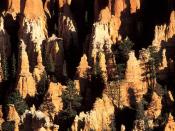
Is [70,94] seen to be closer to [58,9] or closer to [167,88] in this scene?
[167,88]

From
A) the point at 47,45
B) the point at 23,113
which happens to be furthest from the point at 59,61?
the point at 23,113

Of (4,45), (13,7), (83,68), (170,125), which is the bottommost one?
(170,125)

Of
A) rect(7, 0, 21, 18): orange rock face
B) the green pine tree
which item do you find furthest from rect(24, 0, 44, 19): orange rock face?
the green pine tree

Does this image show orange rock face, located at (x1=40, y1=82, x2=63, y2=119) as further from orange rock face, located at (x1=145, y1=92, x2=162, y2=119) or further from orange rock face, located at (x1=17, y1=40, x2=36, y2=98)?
orange rock face, located at (x1=145, y1=92, x2=162, y2=119)

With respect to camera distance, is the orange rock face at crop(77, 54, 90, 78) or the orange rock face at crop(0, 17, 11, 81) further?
the orange rock face at crop(0, 17, 11, 81)

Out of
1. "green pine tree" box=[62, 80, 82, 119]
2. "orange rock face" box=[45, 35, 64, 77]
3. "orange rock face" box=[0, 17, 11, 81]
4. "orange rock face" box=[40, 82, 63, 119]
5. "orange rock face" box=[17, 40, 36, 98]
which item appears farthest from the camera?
"orange rock face" box=[0, 17, 11, 81]

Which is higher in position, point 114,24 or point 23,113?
point 114,24

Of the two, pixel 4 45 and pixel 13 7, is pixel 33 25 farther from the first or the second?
pixel 13 7

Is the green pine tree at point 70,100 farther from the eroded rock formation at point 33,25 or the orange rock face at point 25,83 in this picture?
the eroded rock formation at point 33,25

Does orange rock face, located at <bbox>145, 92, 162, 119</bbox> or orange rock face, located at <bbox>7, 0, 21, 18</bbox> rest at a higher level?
orange rock face, located at <bbox>7, 0, 21, 18</bbox>

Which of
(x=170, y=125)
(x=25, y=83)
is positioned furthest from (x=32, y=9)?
(x=170, y=125)

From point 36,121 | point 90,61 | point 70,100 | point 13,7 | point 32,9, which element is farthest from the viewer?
point 13,7
